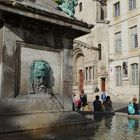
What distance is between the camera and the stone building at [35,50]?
669 cm

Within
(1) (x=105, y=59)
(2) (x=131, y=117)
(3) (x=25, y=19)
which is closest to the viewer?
(3) (x=25, y=19)

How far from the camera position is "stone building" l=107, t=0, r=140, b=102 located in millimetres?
33281

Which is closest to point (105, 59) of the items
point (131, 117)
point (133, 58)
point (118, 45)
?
Result: point (118, 45)

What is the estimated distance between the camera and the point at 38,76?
7207mm

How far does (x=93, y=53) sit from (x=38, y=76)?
34807mm

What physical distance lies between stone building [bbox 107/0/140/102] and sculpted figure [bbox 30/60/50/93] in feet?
83.8

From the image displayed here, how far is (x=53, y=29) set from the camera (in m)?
7.64

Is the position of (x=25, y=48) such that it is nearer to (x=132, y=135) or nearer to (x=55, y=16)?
(x=55, y=16)

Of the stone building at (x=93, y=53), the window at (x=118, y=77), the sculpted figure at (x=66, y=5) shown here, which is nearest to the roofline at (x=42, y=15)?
the sculpted figure at (x=66, y=5)

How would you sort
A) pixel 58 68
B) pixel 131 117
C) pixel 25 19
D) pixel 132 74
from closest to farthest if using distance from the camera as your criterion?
pixel 25 19 < pixel 58 68 < pixel 131 117 < pixel 132 74

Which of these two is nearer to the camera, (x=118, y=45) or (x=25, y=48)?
(x=25, y=48)

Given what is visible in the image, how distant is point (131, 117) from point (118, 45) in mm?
25381

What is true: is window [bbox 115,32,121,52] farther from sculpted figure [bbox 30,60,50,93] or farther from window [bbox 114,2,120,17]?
sculpted figure [bbox 30,60,50,93]

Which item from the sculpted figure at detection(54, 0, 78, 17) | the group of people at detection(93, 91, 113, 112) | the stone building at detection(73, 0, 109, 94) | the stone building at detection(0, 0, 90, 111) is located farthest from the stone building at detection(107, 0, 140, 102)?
the stone building at detection(0, 0, 90, 111)
